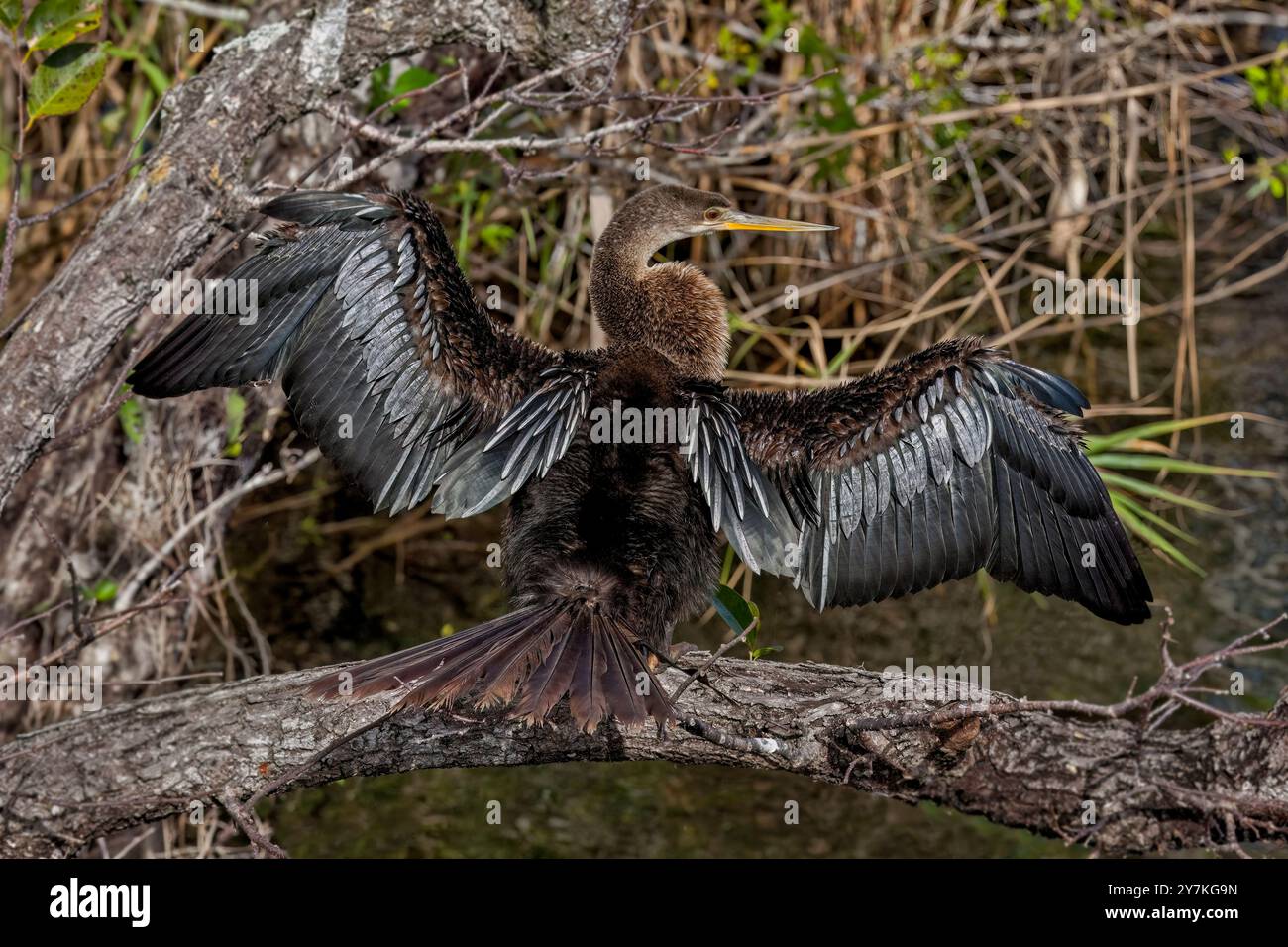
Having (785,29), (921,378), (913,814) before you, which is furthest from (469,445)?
(785,29)

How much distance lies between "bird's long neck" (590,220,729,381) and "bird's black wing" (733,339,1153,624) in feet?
1.14

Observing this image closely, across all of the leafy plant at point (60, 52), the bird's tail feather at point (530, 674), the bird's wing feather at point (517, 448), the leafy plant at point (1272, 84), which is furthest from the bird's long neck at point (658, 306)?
the leafy plant at point (1272, 84)

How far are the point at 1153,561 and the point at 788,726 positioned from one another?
2891 mm

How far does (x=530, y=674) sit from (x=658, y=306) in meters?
1.28

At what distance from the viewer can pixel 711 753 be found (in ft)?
9.55

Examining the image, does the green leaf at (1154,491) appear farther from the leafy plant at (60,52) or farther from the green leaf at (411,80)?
the leafy plant at (60,52)

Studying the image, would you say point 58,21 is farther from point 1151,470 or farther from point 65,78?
point 1151,470

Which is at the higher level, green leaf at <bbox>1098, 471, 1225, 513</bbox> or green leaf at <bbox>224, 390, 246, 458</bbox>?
green leaf at <bbox>224, 390, 246, 458</bbox>

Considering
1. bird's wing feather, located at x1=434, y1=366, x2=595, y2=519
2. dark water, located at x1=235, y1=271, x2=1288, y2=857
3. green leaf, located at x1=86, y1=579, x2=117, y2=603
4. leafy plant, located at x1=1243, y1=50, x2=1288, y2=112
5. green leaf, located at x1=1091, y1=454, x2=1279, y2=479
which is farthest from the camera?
leafy plant, located at x1=1243, y1=50, x2=1288, y2=112

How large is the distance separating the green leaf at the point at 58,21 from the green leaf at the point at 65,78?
0.10 meters

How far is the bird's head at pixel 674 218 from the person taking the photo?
370cm

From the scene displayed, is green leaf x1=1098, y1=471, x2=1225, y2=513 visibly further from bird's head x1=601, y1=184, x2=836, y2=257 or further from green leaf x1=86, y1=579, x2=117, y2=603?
green leaf x1=86, y1=579, x2=117, y2=603

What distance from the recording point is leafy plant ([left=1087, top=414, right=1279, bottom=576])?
4.93 metres

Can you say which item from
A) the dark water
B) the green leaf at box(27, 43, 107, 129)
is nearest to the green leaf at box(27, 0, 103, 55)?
the green leaf at box(27, 43, 107, 129)
